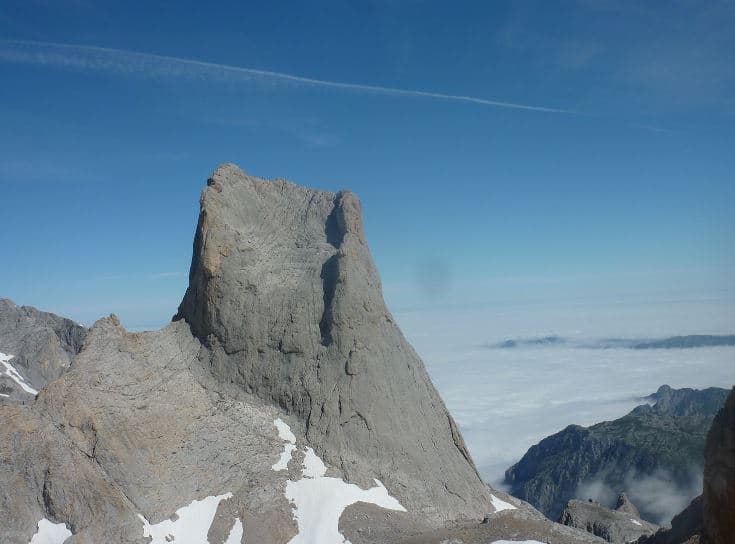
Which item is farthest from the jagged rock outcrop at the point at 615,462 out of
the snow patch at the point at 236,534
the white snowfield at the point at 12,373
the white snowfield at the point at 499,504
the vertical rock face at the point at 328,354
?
the snow patch at the point at 236,534

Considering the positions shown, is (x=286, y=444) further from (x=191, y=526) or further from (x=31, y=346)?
(x=31, y=346)

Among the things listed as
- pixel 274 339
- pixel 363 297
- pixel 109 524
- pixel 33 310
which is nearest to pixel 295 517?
pixel 109 524

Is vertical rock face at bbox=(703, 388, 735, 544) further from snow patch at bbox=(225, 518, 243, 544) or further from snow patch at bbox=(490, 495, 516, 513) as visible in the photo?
snow patch at bbox=(490, 495, 516, 513)

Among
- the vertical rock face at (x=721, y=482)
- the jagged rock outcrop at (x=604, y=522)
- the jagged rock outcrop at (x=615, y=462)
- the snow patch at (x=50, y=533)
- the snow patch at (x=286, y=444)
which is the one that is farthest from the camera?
the jagged rock outcrop at (x=615, y=462)

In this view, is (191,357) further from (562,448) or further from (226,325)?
(562,448)

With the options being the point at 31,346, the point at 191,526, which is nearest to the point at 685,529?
the point at 191,526

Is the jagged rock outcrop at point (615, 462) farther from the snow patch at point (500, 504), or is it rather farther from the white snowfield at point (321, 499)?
the white snowfield at point (321, 499)
